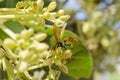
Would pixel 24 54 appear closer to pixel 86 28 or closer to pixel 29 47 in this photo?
pixel 29 47

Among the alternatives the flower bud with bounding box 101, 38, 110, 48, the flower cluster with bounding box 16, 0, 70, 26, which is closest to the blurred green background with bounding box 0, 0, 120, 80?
the flower bud with bounding box 101, 38, 110, 48

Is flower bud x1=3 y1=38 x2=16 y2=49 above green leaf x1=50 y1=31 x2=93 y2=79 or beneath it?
above

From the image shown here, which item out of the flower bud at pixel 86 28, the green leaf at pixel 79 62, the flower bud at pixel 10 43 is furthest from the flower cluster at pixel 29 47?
the flower bud at pixel 86 28

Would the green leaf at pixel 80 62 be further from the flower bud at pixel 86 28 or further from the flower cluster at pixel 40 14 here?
the flower bud at pixel 86 28

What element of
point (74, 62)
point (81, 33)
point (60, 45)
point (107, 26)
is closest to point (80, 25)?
point (81, 33)

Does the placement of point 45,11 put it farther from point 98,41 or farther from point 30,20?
point 98,41

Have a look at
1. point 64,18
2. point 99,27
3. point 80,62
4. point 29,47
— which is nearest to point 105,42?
point 99,27

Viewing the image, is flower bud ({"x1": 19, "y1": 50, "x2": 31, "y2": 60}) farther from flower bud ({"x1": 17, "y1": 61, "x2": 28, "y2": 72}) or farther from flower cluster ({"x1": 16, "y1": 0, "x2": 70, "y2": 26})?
flower cluster ({"x1": 16, "y1": 0, "x2": 70, "y2": 26})

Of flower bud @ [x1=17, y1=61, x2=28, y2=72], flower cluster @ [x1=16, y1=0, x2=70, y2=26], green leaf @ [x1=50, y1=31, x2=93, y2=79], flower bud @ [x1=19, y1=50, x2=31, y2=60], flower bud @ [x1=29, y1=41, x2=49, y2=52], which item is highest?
flower cluster @ [x1=16, y1=0, x2=70, y2=26]
